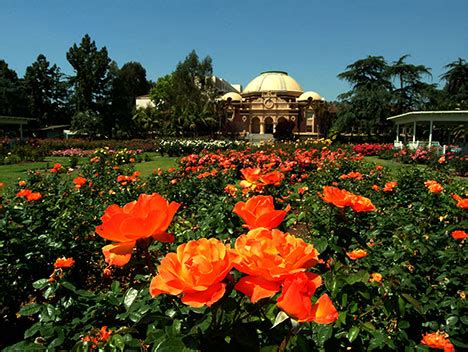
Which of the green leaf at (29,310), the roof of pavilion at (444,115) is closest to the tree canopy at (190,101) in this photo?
the roof of pavilion at (444,115)

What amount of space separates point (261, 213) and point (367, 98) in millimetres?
40506

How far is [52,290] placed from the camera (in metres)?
1.83

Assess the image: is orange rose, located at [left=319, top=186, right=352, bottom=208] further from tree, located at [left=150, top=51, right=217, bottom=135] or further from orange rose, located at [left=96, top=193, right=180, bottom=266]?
tree, located at [left=150, top=51, right=217, bottom=135]

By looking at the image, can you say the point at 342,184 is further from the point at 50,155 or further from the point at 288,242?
the point at 50,155

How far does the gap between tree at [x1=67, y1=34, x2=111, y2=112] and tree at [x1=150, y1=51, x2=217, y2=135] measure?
7553 mm

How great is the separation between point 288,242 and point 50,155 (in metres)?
25.2

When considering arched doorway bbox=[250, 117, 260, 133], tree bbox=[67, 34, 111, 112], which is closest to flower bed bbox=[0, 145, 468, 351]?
tree bbox=[67, 34, 111, 112]

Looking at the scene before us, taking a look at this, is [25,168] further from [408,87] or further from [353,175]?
[408,87]

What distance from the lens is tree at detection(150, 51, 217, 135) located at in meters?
38.1

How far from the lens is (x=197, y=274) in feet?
2.37

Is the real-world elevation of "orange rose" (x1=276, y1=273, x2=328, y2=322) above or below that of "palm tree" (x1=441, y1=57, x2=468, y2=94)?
below

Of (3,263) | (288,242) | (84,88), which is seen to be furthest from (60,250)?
(84,88)

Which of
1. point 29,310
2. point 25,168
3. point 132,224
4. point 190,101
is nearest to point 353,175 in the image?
point 29,310

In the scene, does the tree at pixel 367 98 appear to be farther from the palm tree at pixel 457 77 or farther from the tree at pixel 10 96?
the tree at pixel 10 96
